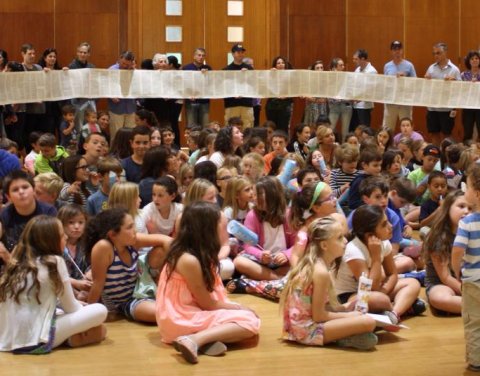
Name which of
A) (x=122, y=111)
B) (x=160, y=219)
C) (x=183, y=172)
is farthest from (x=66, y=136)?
(x=160, y=219)

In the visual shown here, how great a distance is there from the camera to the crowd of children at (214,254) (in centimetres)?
569

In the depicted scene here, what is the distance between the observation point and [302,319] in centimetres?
590

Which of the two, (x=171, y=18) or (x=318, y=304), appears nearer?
(x=318, y=304)

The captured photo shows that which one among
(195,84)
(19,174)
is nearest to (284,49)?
(195,84)

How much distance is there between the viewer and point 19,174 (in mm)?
6562

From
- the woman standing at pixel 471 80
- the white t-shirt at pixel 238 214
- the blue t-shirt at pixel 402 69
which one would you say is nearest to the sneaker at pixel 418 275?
the white t-shirt at pixel 238 214

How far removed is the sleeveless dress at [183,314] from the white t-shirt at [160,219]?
4.74 ft

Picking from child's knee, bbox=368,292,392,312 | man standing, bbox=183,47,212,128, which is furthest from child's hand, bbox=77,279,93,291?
man standing, bbox=183,47,212,128

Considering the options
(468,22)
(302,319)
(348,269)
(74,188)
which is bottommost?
(302,319)

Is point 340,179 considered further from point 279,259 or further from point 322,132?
point 279,259

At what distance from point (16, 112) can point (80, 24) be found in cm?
365

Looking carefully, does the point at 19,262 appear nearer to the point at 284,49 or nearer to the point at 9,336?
the point at 9,336

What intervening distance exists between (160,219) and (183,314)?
1.70 metres

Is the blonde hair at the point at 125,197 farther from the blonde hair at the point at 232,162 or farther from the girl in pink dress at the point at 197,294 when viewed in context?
the blonde hair at the point at 232,162
